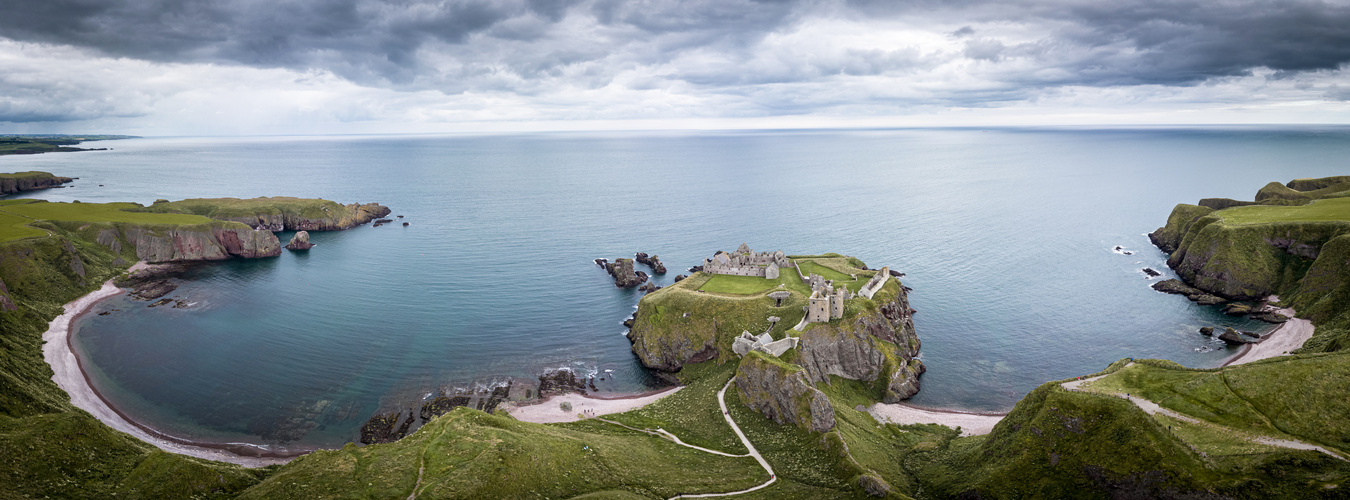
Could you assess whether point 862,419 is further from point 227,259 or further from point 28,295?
point 227,259

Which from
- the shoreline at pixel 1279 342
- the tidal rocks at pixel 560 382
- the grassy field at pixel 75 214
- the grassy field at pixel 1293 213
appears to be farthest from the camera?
the grassy field at pixel 75 214

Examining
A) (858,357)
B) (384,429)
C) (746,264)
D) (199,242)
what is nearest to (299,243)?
(199,242)

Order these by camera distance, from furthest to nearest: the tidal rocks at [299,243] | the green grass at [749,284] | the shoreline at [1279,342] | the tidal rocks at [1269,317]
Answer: the tidal rocks at [299,243] → the tidal rocks at [1269,317] → the green grass at [749,284] → the shoreline at [1279,342]

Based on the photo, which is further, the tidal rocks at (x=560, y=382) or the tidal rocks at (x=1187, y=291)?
the tidal rocks at (x=1187, y=291)

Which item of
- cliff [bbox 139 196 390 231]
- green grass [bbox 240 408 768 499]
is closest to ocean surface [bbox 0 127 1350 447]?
green grass [bbox 240 408 768 499]

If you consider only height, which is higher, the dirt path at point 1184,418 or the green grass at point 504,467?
the dirt path at point 1184,418

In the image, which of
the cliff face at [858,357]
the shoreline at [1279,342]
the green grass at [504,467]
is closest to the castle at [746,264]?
the cliff face at [858,357]

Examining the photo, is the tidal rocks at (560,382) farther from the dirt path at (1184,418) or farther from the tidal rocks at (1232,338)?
the tidal rocks at (1232,338)

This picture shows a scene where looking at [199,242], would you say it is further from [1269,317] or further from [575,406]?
[1269,317]

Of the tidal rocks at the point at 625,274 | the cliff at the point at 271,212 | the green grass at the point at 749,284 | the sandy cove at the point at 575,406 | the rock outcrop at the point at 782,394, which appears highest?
the cliff at the point at 271,212
